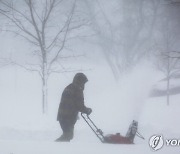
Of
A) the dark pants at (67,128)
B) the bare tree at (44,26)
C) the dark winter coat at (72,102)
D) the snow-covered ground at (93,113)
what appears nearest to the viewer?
the snow-covered ground at (93,113)

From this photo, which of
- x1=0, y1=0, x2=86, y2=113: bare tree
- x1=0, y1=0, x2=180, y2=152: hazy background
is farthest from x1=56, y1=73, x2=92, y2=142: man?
x1=0, y1=0, x2=180, y2=152: hazy background

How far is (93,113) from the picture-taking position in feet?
57.3

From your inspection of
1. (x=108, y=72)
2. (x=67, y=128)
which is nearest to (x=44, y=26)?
(x=67, y=128)

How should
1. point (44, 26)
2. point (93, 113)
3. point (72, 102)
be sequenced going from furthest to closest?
point (93, 113) < point (44, 26) < point (72, 102)

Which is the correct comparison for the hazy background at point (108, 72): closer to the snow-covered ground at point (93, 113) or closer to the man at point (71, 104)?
the snow-covered ground at point (93, 113)

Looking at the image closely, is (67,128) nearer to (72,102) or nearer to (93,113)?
(72,102)

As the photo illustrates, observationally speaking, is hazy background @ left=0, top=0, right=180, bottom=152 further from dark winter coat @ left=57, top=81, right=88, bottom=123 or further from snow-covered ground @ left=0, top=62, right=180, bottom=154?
dark winter coat @ left=57, top=81, right=88, bottom=123

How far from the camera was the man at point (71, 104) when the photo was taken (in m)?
7.34

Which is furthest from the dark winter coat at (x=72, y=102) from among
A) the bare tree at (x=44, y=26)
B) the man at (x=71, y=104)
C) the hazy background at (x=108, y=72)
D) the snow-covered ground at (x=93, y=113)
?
the hazy background at (x=108, y=72)

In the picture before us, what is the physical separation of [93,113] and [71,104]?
10.1m

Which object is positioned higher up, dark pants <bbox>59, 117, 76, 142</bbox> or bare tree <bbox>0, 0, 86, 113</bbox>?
bare tree <bbox>0, 0, 86, 113</bbox>

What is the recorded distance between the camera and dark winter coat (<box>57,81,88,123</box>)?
7318mm

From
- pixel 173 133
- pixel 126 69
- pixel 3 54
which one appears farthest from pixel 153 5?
pixel 3 54

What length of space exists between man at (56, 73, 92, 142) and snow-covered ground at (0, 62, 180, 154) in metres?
0.45
